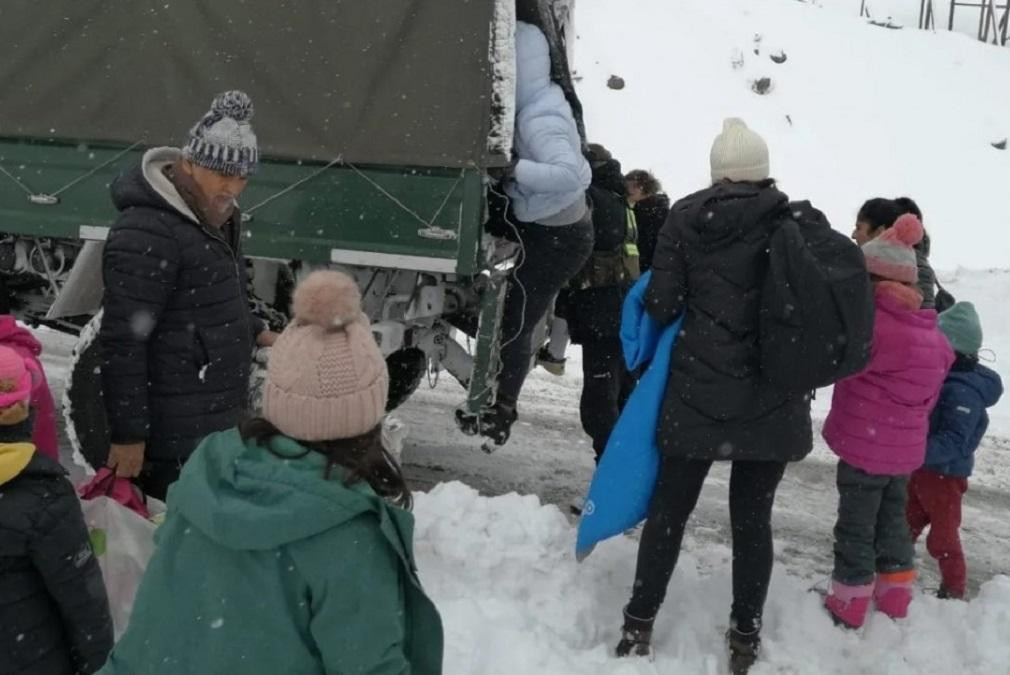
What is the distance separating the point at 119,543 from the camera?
303 centimetres

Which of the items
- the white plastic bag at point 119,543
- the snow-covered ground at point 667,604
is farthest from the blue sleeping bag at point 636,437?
the white plastic bag at point 119,543

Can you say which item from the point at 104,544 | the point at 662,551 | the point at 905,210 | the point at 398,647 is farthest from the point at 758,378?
the point at 104,544

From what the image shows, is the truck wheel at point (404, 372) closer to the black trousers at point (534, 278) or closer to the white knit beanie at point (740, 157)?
the black trousers at point (534, 278)

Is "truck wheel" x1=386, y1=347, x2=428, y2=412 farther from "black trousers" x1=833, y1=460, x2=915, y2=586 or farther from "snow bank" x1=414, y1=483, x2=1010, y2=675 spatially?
"black trousers" x1=833, y1=460, x2=915, y2=586

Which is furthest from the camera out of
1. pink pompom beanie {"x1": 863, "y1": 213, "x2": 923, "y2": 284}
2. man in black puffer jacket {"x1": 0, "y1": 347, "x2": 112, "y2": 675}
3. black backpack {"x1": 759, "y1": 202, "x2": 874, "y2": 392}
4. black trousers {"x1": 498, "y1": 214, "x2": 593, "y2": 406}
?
black trousers {"x1": 498, "y1": 214, "x2": 593, "y2": 406}

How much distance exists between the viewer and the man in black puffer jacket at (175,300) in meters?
3.00

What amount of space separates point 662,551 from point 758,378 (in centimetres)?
69

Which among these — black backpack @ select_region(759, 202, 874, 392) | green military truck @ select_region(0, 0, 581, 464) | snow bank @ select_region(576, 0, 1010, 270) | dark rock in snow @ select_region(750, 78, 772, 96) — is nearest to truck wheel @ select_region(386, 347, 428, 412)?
green military truck @ select_region(0, 0, 581, 464)

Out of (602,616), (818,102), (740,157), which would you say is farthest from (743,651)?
(818,102)

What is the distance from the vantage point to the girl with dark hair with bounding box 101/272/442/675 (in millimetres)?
1726

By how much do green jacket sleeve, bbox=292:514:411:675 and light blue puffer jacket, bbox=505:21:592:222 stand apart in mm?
2960

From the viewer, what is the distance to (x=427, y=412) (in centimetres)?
693

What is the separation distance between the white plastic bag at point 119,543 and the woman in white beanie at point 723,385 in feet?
5.44

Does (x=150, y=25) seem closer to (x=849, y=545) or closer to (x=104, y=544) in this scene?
(x=104, y=544)
